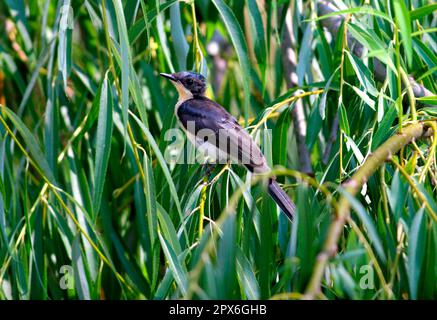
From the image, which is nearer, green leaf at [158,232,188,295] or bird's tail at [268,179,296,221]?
green leaf at [158,232,188,295]

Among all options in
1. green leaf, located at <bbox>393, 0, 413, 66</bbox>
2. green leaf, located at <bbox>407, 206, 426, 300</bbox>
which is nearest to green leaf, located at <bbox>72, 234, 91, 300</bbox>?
green leaf, located at <bbox>407, 206, 426, 300</bbox>

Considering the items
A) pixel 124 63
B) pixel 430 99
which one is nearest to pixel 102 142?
pixel 124 63

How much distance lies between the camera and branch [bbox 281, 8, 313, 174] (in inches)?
172

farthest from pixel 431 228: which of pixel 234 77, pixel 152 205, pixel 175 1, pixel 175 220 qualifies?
pixel 234 77

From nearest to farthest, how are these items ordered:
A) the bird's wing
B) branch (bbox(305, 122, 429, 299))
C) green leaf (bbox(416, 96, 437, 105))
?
1. branch (bbox(305, 122, 429, 299))
2. green leaf (bbox(416, 96, 437, 105))
3. the bird's wing

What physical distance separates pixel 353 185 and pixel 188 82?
1959 mm

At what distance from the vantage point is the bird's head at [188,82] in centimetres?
382

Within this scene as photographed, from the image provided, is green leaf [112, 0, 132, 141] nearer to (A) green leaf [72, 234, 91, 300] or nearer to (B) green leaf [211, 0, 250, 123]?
(B) green leaf [211, 0, 250, 123]

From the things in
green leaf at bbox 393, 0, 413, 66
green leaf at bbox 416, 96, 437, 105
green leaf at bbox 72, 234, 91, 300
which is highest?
green leaf at bbox 393, 0, 413, 66

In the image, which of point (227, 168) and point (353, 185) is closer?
point (353, 185)

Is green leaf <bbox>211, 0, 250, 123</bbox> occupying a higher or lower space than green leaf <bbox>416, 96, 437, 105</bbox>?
higher

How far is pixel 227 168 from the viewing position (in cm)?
306

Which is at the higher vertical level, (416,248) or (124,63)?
(124,63)

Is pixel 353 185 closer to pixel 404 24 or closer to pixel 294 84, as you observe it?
pixel 404 24
